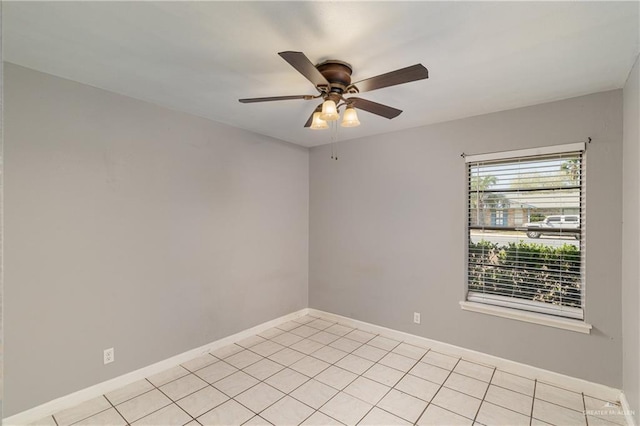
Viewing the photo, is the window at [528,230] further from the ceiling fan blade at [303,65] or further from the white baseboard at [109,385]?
the white baseboard at [109,385]

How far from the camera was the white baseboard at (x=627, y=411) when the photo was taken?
7.75 ft

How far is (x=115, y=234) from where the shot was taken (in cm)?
285

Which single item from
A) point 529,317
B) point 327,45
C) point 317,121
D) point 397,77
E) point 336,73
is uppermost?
point 327,45

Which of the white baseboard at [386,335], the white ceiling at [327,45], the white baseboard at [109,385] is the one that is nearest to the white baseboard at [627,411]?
the white baseboard at [386,335]

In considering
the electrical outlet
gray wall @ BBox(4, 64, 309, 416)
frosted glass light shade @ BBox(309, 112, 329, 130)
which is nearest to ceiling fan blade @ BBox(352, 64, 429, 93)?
frosted glass light shade @ BBox(309, 112, 329, 130)

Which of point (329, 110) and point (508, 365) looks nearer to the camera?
point (329, 110)

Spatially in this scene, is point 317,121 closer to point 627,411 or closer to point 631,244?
point 631,244

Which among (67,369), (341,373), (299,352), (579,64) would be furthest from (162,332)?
(579,64)

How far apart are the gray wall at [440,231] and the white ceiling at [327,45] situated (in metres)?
0.38

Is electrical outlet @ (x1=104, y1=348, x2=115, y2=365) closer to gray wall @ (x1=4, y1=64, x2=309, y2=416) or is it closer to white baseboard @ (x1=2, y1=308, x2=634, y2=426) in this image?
gray wall @ (x1=4, y1=64, x2=309, y2=416)

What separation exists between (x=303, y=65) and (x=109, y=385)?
291cm

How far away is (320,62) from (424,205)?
2.03m

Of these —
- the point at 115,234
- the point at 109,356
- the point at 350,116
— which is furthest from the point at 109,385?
the point at 350,116

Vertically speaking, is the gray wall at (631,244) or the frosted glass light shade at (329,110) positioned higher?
the frosted glass light shade at (329,110)
